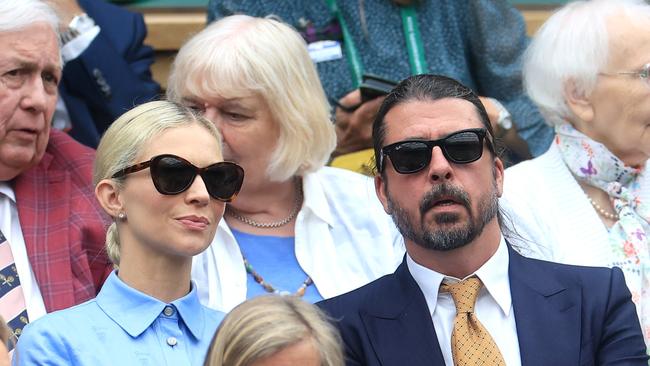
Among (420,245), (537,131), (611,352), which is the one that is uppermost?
(420,245)

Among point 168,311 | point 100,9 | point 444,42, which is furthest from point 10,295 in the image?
point 444,42

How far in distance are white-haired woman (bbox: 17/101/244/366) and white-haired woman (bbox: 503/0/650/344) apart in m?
1.20

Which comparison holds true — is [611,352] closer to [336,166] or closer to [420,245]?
[420,245]

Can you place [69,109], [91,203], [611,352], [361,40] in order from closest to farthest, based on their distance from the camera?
[611,352] → [91,203] → [69,109] → [361,40]

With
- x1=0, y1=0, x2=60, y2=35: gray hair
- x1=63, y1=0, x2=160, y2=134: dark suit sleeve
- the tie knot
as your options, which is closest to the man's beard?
the tie knot

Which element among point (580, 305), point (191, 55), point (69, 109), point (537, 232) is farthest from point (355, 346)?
point (69, 109)

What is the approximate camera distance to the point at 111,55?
4.75m

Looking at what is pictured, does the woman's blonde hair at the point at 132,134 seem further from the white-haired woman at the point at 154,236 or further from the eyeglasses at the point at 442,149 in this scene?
the eyeglasses at the point at 442,149

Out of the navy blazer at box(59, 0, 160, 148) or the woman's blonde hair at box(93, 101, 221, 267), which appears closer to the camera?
the woman's blonde hair at box(93, 101, 221, 267)

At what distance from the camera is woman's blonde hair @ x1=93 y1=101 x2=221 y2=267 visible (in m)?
3.34

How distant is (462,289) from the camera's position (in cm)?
338

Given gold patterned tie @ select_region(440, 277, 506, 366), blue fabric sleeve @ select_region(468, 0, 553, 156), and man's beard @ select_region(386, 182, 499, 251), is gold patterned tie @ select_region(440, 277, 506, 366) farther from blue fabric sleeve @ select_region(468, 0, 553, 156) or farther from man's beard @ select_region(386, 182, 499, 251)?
blue fabric sleeve @ select_region(468, 0, 553, 156)

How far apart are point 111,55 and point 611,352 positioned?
7.42 ft

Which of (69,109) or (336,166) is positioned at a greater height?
(69,109)
